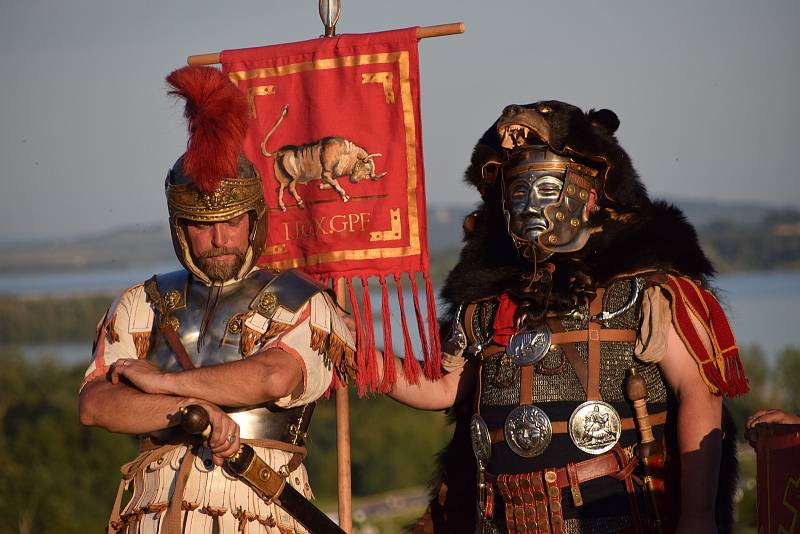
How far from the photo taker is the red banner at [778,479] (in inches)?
177

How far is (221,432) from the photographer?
4566 mm

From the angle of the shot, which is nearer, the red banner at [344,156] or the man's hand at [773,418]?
the man's hand at [773,418]

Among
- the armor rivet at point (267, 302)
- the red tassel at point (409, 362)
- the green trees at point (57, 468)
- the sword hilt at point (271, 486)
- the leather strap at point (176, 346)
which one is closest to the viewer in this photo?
the sword hilt at point (271, 486)

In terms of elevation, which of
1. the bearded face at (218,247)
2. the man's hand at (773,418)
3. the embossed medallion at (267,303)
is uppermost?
the bearded face at (218,247)

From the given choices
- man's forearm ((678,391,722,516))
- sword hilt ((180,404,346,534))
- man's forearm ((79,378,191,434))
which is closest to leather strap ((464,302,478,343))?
man's forearm ((678,391,722,516))

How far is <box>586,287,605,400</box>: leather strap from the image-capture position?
508 centimetres

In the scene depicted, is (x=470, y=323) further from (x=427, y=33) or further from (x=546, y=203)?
(x=427, y=33)

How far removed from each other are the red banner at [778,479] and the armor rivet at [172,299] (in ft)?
7.58

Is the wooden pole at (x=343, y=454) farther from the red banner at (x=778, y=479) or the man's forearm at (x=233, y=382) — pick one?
the red banner at (x=778, y=479)

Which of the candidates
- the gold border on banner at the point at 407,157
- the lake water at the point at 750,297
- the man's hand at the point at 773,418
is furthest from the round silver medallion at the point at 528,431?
the lake water at the point at 750,297

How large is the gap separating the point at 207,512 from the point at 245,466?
0.25 m

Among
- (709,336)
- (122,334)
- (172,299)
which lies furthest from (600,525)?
(122,334)

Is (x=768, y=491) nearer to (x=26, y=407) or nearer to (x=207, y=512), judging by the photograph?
(x=207, y=512)

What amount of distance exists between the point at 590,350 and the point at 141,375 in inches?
71.9
